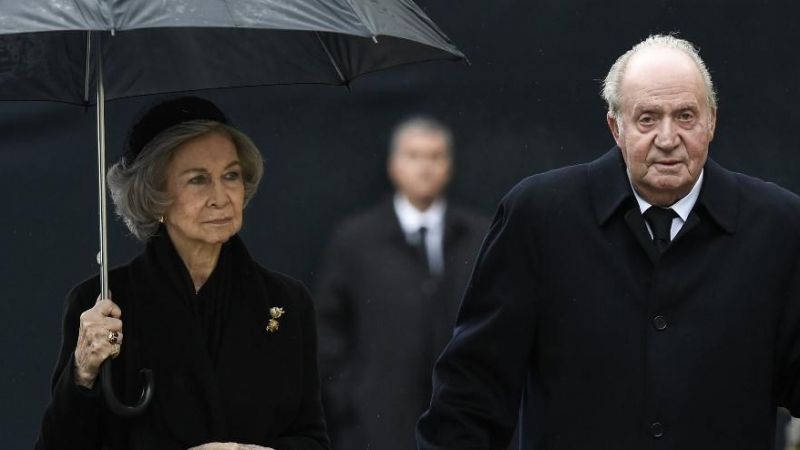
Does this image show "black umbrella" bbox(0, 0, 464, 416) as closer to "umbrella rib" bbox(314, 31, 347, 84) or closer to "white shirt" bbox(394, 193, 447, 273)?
"umbrella rib" bbox(314, 31, 347, 84)

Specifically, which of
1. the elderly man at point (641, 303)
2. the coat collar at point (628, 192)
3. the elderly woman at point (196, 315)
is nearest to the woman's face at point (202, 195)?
the elderly woman at point (196, 315)

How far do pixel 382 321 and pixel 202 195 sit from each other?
6.72ft

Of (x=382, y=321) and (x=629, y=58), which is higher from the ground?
(x=629, y=58)

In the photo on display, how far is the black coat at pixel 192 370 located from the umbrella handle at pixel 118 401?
4 centimetres

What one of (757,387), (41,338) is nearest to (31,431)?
(41,338)

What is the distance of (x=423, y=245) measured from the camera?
6551mm

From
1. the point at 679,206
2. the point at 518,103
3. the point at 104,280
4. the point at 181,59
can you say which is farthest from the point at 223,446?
the point at 518,103

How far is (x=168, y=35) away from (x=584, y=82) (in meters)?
2.08

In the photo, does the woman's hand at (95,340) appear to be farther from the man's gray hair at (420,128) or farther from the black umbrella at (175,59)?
the man's gray hair at (420,128)

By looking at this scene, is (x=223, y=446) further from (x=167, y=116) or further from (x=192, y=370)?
(x=167, y=116)

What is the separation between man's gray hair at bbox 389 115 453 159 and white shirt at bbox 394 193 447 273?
20 cm

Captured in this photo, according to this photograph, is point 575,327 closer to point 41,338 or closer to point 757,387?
point 757,387

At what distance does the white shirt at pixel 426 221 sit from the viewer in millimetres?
6543

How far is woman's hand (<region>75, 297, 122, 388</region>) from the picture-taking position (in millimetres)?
4254
